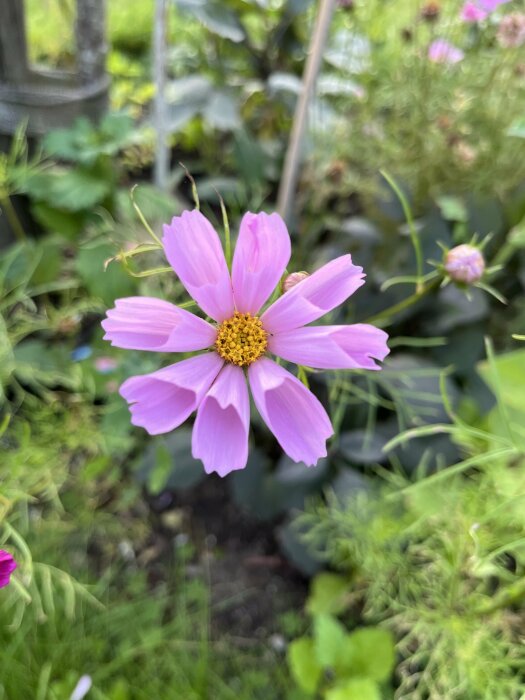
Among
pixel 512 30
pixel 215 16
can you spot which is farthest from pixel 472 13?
pixel 215 16

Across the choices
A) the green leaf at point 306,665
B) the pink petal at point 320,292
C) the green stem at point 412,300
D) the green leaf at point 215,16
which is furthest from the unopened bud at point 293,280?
the green leaf at point 215,16

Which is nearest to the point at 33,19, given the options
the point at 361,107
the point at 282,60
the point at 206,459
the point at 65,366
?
the point at 282,60

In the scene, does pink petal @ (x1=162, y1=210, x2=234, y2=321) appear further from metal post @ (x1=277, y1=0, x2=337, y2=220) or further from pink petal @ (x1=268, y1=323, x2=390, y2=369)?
metal post @ (x1=277, y1=0, x2=337, y2=220)

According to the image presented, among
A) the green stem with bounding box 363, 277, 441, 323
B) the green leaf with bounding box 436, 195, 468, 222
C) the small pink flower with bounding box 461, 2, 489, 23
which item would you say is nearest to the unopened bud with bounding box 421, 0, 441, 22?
the small pink flower with bounding box 461, 2, 489, 23

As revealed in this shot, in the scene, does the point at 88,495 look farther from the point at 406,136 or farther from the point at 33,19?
the point at 33,19

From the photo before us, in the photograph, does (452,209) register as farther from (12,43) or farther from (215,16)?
(12,43)

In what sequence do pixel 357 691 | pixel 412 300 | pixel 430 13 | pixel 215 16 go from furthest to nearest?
1. pixel 215 16
2. pixel 430 13
3. pixel 357 691
4. pixel 412 300

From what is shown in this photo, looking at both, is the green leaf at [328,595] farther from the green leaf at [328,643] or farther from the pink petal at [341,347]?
the pink petal at [341,347]
